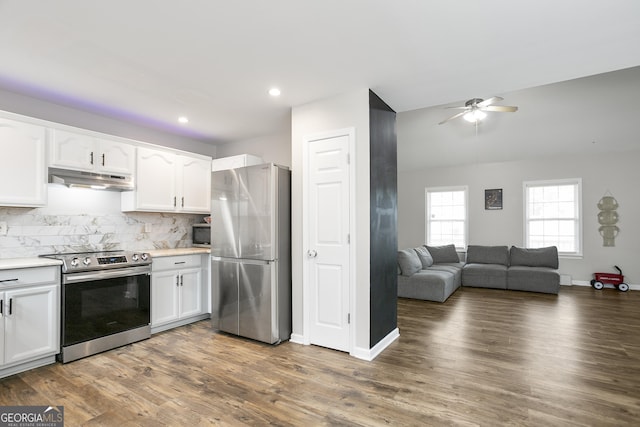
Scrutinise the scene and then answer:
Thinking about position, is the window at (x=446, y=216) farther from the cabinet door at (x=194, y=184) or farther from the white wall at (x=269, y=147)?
the cabinet door at (x=194, y=184)

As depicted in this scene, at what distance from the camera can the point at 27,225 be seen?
331 centimetres

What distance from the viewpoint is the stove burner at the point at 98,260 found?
3.01m

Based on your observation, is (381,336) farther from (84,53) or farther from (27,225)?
(27,225)

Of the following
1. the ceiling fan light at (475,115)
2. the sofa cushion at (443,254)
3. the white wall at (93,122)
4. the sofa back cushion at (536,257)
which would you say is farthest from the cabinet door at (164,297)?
the sofa back cushion at (536,257)

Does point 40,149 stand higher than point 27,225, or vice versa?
point 40,149

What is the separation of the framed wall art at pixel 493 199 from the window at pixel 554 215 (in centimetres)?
50

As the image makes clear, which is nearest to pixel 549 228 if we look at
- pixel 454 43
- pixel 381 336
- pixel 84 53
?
pixel 381 336

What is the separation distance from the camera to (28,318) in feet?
9.12

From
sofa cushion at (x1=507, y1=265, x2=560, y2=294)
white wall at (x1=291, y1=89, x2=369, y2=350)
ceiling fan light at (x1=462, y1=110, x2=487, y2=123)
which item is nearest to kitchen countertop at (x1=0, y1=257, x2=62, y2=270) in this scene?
white wall at (x1=291, y1=89, x2=369, y2=350)

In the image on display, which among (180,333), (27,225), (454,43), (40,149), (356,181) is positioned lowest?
(180,333)

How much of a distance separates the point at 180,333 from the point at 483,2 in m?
4.19

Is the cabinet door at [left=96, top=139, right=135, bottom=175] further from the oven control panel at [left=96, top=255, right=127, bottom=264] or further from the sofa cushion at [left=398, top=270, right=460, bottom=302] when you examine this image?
the sofa cushion at [left=398, top=270, right=460, bottom=302]

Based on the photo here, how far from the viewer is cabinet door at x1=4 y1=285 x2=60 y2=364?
2.68 metres

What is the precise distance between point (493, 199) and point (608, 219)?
2040 mm
